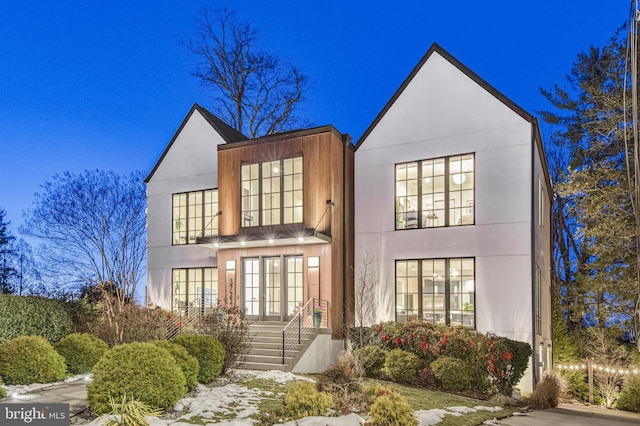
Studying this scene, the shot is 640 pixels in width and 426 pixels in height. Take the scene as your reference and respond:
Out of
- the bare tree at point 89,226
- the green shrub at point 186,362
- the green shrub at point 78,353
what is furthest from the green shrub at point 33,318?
the bare tree at point 89,226

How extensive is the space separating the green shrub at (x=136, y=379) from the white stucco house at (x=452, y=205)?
8226mm

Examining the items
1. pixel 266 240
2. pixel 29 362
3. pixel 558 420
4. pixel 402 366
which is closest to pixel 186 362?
pixel 29 362

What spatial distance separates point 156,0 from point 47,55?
30891 mm

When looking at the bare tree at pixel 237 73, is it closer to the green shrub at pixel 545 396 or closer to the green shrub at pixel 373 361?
the green shrub at pixel 373 361

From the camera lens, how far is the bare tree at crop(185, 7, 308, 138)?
28062 mm

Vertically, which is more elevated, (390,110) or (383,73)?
(383,73)

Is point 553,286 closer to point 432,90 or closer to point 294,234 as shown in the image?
point 432,90

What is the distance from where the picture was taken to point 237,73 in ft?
92.2

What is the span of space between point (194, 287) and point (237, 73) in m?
13.3

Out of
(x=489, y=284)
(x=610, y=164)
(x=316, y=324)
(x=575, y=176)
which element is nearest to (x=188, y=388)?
(x=316, y=324)

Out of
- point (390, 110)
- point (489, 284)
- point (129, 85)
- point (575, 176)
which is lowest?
point (489, 284)

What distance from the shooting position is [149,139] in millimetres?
70500

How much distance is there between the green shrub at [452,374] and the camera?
11.9 m

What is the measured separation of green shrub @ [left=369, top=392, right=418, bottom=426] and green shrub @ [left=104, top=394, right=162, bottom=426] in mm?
3193
